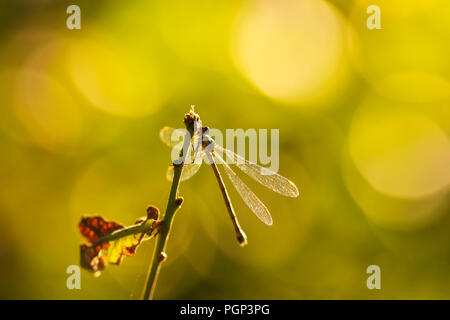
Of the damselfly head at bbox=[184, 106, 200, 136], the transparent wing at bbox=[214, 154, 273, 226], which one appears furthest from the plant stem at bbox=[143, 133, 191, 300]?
the transparent wing at bbox=[214, 154, 273, 226]

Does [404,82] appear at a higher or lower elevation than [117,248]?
higher

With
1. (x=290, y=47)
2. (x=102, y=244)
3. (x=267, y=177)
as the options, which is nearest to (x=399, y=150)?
(x=290, y=47)

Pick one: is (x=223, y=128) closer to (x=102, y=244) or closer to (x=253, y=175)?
(x=253, y=175)

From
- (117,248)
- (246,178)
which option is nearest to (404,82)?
(246,178)

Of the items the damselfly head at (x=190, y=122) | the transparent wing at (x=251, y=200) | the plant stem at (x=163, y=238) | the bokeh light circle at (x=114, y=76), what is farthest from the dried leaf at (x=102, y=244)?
the bokeh light circle at (x=114, y=76)

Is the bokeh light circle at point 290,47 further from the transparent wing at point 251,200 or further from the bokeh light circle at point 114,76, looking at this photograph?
the transparent wing at point 251,200

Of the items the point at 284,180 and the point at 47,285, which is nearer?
the point at 284,180

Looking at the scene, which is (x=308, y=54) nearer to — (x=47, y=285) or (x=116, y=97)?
(x=116, y=97)

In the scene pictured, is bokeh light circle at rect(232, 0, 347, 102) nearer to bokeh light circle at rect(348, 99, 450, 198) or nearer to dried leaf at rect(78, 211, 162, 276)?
bokeh light circle at rect(348, 99, 450, 198)
